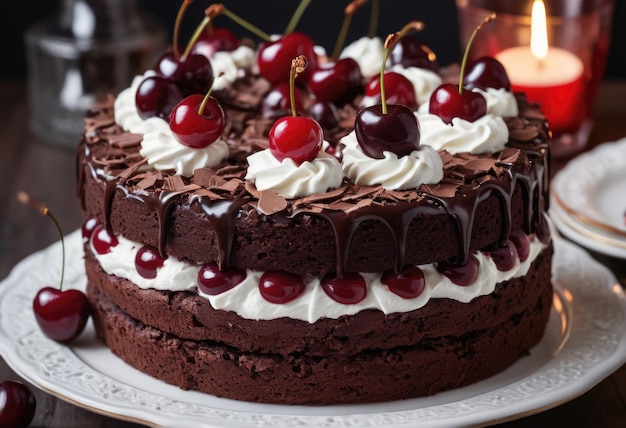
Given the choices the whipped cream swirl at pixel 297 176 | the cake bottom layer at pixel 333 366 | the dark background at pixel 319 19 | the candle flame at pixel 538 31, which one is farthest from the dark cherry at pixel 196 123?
the dark background at pixel 319 19

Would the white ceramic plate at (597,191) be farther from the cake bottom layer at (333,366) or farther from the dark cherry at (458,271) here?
the dark cherry at (458,271)

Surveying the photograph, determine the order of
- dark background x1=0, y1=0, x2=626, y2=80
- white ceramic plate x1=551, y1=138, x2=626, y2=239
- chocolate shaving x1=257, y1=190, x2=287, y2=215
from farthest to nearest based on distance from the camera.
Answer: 1. dark background x1=0, y1=0, x2=626, y2=80
2. white ceramic plate x1=551, y1=138, x2=626, y2=239
3. chocolate shaving x1=257, y1=190, x2=287, y2=215

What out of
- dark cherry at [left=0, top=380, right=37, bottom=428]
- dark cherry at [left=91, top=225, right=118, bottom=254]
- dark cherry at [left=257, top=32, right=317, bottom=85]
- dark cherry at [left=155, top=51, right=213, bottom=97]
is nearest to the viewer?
dark cherry at [left=0, top=380, right=37, bottom=428]

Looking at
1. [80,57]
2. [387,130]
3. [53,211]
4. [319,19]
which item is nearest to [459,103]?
[387,130]

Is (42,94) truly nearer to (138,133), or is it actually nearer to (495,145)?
(138,133)

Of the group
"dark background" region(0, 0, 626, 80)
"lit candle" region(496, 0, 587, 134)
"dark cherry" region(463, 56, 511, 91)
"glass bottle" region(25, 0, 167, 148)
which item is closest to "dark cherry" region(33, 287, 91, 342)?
"dark cherry" region(463, 56, 511, 91)

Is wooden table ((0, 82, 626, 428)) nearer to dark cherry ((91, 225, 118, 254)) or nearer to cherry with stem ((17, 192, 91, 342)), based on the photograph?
cherry with stem ((17, 192, 91, 342))
